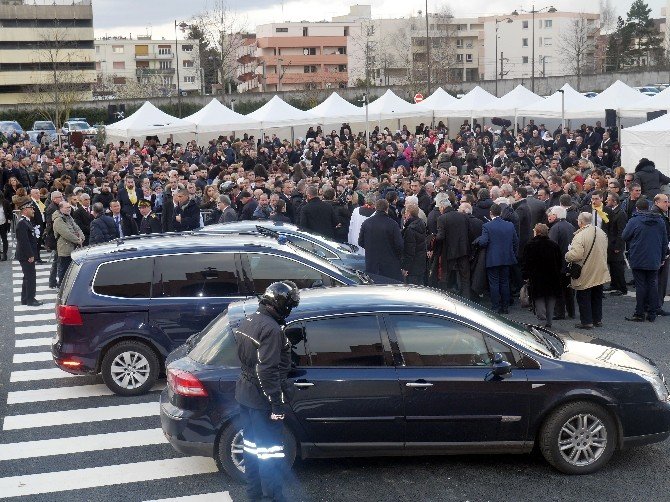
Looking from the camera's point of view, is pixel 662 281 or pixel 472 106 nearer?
pixel 662 281

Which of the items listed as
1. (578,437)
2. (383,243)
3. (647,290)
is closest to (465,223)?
(383,243)

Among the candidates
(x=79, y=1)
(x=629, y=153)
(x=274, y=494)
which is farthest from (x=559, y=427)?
(x=79, y=1)

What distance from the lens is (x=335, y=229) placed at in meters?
15.9

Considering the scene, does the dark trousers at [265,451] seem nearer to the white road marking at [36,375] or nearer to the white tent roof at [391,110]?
the white road marking at [36,375]

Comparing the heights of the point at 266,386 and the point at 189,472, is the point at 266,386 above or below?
above

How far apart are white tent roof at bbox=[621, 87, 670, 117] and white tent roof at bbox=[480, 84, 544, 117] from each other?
14.7 feet

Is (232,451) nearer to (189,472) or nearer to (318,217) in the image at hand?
(189,472)

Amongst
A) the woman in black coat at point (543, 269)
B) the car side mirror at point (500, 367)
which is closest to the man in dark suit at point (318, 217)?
the woman in black coat at point (543, 269)

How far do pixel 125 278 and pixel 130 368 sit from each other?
3.29ft

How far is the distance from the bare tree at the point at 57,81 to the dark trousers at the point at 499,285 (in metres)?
52.7

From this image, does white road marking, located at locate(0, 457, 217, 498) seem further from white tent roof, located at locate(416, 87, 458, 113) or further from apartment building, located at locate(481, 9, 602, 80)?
apartment building, located at locate(481, 9, 602, 80)

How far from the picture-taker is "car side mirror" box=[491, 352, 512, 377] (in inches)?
288

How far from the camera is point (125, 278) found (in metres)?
10.2

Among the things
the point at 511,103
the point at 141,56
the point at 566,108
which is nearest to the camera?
the point at 566,108
